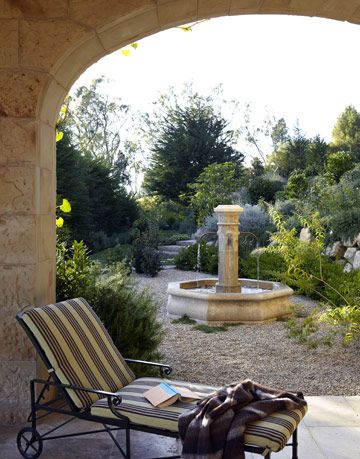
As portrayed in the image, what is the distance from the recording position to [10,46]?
3314 mm

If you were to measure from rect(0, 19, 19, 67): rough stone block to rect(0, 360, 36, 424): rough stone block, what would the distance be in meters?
1.79

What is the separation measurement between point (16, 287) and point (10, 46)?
143 centimetres

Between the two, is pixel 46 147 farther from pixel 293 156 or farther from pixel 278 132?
pixel 278 132

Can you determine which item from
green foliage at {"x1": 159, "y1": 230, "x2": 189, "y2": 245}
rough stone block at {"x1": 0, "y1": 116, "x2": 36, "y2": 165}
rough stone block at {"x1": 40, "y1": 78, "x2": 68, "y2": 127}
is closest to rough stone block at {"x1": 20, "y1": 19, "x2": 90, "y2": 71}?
rough stone block at {"x1": 40, "y1": 78, "x2": 68, "y2": 127}

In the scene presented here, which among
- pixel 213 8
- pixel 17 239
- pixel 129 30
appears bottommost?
pixel 17 239

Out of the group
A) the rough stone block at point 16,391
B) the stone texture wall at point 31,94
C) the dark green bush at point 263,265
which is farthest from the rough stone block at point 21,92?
the dark green bush at point 263,265

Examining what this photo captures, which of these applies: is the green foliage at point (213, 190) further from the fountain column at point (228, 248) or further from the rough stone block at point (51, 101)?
the rough stone block at point (51, 101)

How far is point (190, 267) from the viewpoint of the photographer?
12.1 metres

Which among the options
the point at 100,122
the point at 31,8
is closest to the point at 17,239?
the point at 31,8

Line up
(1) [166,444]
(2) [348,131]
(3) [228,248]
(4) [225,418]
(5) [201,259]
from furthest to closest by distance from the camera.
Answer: (2) [348,131], (5) [201,259], (3) [228,248], (1) [166,444], (4) [225,418]

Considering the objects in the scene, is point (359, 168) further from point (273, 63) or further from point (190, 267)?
point (273, 63)

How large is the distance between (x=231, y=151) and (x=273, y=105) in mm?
9206

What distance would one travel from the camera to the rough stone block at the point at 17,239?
11.0 ft

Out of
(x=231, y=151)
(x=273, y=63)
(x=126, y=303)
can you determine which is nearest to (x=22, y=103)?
(x=126, y=303)
